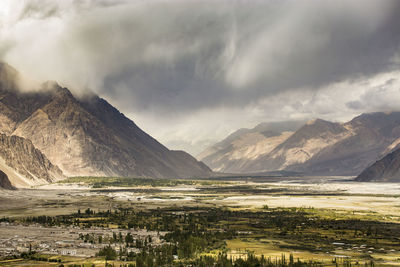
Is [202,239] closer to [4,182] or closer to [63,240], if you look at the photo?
[63,240]

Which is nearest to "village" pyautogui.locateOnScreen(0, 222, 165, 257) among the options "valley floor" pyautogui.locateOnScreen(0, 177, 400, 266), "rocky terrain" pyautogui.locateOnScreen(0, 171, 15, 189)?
"valley floor" pyautogui.locateOnScreen(0, 177, 400, 266)

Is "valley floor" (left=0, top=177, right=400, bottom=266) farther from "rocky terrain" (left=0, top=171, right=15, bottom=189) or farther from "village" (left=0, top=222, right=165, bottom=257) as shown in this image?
"rocky terrain" (left=0, top=171, right=15, bottom=189)

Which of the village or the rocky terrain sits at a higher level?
the rocky terrain

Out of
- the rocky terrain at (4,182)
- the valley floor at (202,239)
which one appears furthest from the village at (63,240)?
the rocky terrain at (4,182)

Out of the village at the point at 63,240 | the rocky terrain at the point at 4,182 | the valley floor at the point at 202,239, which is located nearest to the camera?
the valley floor at the point at 202,239

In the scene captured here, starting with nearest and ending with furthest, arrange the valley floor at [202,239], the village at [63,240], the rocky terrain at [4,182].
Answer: the valley floor at [202,239] < the village at [63,240] < the rocky terrain at [4,182]

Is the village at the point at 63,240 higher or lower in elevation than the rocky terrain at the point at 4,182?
lower

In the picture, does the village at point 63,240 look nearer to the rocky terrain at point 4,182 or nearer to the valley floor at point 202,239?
the valley floor at point 202,239

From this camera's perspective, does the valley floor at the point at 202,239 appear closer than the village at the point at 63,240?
Yes

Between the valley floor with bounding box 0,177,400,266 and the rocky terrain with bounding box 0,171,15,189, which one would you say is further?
the rocky terrain with bounding box 0,171,15,189
